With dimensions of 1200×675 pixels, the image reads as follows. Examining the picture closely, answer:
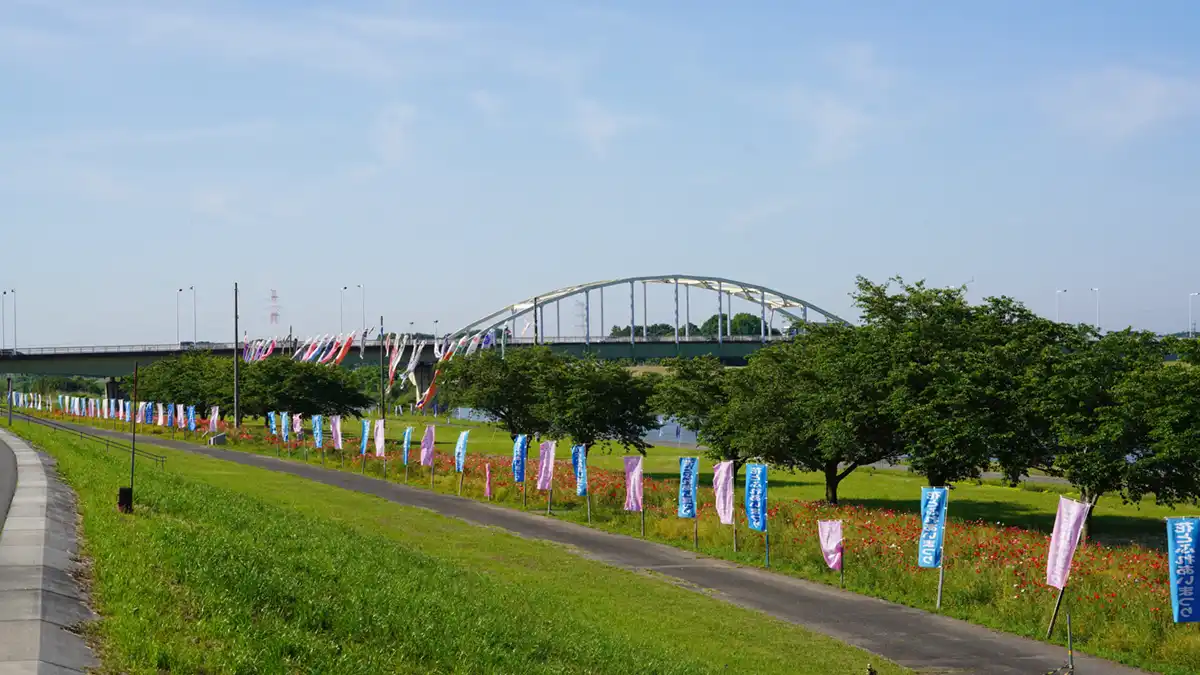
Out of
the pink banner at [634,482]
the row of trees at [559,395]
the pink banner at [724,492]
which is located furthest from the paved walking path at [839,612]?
the row of trees at [559,395]

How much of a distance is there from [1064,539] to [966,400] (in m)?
16.7

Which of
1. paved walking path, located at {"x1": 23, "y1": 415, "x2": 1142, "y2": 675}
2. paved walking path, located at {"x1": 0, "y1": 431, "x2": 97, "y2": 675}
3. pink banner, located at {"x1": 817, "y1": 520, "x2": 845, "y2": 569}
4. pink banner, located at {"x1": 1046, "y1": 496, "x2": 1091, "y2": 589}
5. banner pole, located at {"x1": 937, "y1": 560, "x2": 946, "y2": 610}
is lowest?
paved walking path, located at {"x1": 23, "y1": 415, "x2": 1142, "y2": 675}

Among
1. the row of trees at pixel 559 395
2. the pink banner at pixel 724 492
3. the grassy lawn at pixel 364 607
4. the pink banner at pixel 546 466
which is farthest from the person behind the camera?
the row of trees at pixel 559 395

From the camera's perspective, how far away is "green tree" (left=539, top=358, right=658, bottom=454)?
2192 inches

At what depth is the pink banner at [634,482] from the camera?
→ 1410 inches

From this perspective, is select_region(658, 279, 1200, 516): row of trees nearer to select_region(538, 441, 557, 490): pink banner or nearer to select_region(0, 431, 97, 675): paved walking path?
select_region(538, 441, 557, 490): pink banner

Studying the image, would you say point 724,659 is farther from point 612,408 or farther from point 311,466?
point 311,466

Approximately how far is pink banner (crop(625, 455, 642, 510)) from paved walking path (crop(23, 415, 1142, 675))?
1.12 m

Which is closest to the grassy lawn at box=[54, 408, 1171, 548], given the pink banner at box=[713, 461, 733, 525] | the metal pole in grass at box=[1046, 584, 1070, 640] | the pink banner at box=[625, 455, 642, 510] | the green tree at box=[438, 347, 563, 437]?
the green tree at box=[438, 347, 563, 437]

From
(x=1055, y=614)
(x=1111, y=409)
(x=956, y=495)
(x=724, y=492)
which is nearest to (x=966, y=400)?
(x=1111, y=409)

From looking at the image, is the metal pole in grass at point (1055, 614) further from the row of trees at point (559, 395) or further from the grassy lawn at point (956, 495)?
the row of trees at point (559, 395)

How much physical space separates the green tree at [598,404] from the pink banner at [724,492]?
22.1 metres

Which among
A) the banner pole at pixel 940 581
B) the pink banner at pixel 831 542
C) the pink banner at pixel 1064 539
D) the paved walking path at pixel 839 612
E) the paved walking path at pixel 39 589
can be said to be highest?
the paved walking path at pixel 39 589

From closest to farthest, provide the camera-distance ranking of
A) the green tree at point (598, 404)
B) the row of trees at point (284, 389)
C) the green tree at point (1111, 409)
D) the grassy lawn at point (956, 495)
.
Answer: the green tree at point (1111, 409), the grassy lawn at point (956, 495), the green tree at point (598, 404), the row of trees at point (284, 389)
